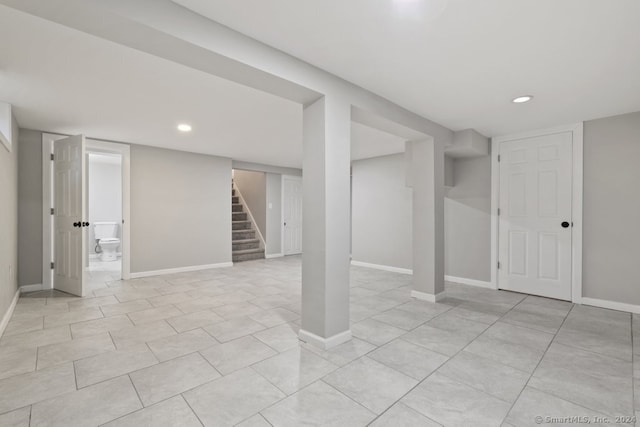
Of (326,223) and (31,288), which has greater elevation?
(326,223)

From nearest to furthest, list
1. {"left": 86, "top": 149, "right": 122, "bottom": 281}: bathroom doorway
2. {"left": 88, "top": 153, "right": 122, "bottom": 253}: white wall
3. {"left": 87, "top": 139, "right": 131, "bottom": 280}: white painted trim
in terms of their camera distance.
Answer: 1. {"left": 87, "top": 139, "right": 131, "bottom": 280}: white painted trim
2. {"left": 86, "top": 149, "right": 122, "bottom": 281}: bathroom doorway
3. {"left": 88, "top": 153, "right": 122, "bottom": 253}: white wall

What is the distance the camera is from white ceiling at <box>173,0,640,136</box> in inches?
66.2

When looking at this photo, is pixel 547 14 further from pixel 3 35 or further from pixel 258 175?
pixel 258 175

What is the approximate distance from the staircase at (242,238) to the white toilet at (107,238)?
264 cm

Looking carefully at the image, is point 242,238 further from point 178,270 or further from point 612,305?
point 612,305

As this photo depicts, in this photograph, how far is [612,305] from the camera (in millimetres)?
3504

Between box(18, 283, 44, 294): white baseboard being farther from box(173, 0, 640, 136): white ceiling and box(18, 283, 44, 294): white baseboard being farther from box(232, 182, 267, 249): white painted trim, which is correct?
box(173, 0, 640, 136): white ceiling

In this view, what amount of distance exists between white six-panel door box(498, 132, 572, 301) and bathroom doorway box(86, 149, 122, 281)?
774 cm

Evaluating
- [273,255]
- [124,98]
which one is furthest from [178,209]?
[124,98]

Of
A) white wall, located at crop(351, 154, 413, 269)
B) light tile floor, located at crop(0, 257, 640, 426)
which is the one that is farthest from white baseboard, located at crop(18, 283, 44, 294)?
white wall, located at crop(351, 154, 413, 269)

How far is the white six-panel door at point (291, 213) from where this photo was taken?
7.82 m

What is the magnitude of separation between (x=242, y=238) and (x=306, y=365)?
579 centimetres

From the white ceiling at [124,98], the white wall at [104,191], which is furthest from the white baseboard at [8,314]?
the white wall at [104,191]

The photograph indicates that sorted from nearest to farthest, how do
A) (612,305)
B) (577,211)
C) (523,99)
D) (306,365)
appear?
(306,365) → (523,99) → (612,305) → (577,211)
